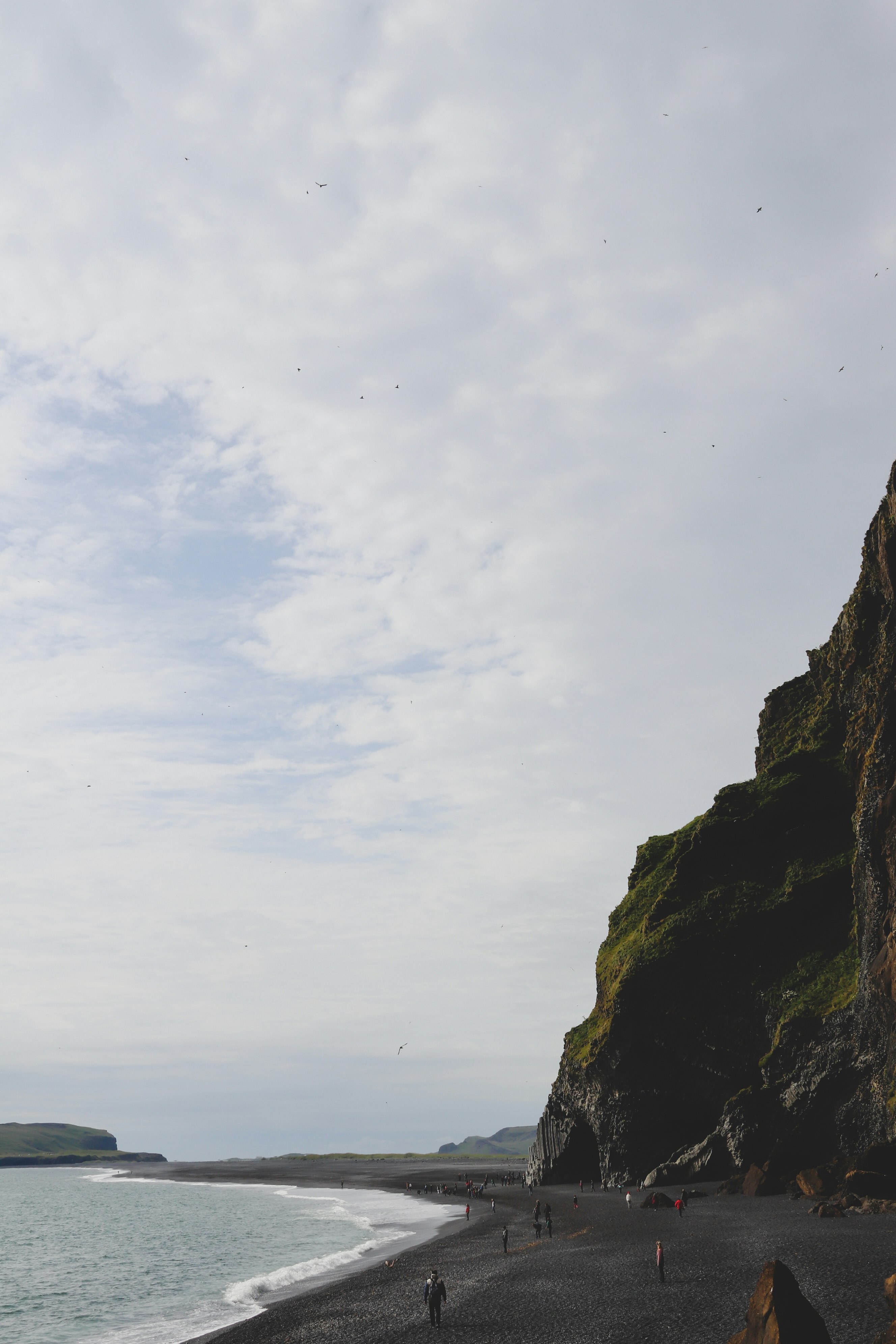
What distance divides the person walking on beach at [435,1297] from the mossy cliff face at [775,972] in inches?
1201

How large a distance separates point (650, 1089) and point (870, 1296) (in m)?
41.7

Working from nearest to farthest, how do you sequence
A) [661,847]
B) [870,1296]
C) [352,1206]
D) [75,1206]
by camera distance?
[870,1296]
[661,847]
[352,1206]
[75,1206]

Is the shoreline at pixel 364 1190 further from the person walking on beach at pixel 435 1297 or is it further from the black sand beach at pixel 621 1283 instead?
the person walking on beach at pixel 435 1297

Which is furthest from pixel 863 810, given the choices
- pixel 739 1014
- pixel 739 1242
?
pixel 739 1242

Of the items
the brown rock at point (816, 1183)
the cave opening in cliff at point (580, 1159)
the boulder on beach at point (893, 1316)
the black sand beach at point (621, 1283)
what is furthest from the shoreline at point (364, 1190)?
the boulder on beach at point (893, 1316)

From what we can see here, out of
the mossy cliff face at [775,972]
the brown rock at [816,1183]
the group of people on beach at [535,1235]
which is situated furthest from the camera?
the mossy cliff face at [775,972]

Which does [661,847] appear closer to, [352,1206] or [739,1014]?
[739,1014]

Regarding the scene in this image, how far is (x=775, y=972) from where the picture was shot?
63250 mm

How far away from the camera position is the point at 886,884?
169ft

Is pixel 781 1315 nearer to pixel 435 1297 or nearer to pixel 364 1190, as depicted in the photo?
pixel 435 1297

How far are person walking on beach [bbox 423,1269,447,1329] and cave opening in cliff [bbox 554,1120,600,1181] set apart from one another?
5345 cm

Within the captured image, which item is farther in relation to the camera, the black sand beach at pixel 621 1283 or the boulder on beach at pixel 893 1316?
the black sand beach at pixel 621 1283

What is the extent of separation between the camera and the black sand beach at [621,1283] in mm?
28000

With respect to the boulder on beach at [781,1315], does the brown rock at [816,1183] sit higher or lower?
lower
